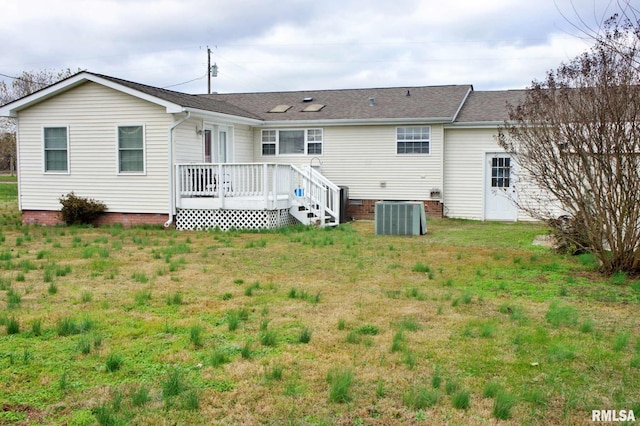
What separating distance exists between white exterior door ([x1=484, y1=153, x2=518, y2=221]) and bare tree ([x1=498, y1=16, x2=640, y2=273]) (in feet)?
27.5

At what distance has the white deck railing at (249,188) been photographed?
15.0 m

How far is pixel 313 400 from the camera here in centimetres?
416

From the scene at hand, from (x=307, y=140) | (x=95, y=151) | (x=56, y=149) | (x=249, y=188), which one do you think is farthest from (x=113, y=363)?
(x=307, y=140)

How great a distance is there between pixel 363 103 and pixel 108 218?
29.1 feet

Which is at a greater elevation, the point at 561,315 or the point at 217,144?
the point at 217,144

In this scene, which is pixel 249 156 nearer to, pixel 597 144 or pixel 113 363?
pixel 597 144

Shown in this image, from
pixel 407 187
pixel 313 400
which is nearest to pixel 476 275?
pixel 313 400

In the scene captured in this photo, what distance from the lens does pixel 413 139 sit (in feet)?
60.3

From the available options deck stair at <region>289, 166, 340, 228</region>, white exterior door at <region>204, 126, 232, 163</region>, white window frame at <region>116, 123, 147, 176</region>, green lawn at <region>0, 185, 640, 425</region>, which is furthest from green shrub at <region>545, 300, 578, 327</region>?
white exterior door at <region>204, 126, 232, 163</region>

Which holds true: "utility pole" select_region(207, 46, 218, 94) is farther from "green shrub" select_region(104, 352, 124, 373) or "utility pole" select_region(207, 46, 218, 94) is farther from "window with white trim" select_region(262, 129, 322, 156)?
"green shrub" select_region(104, 352, 124, 373)

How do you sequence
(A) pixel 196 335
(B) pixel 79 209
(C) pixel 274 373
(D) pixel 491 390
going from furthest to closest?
(B) pixel 79 209 < (A) pixel 196 335 < (C) pixel 274 373 < (D) pixel 491 390

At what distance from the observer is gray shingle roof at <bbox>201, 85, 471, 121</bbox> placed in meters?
18.6

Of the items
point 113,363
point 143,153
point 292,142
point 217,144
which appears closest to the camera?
point 113,363

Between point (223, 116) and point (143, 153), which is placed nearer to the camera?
point (143, 153)
